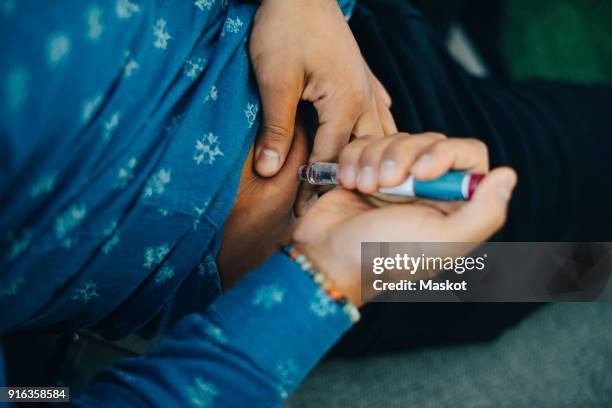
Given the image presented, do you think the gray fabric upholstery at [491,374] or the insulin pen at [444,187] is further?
the gray fabric upholstery at [491,374]

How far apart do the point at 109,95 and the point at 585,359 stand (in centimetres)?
88

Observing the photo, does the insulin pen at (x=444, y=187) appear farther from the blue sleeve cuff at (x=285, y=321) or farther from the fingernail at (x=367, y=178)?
the blue sleeve cuff at (x=285, y=321)

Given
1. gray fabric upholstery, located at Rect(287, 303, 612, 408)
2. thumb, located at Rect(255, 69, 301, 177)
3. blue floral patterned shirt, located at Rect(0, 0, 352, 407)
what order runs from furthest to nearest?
gray fabric upholstery, located at Rect(287, 303, 612, 408) < thumb, located at Rect(255, 69, 301, 177) < blue floral patterned shirt, located at Rect(0, 0, 352, 407)

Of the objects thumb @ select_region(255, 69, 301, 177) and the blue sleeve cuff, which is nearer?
the blue sleeve cuff

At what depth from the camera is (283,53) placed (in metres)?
0.62

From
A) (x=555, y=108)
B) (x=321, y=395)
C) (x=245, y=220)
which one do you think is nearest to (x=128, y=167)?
(x=245, y=220)

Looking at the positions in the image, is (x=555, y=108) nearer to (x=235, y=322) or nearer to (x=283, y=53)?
(x=283, y=53)

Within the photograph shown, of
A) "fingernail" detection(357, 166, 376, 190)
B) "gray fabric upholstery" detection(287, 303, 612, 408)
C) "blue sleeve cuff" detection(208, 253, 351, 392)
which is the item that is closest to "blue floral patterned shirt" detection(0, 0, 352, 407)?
"blue sleeve cuff" detection(208, 253, 351, 392)

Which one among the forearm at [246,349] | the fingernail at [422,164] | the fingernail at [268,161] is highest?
the fingernail at [422,164]

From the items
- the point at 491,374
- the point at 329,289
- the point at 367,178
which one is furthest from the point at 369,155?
the point at 491,374

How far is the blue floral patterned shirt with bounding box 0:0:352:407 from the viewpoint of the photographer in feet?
1.39

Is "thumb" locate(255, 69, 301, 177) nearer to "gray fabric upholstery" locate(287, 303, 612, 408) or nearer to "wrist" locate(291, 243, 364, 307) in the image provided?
"wrist" locate(291, 243, 364, 307)

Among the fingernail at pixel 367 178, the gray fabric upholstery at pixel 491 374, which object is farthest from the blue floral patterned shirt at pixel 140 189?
the gray fabric upholstery at pixel 491 374

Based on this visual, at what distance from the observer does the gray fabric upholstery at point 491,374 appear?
0.88m
